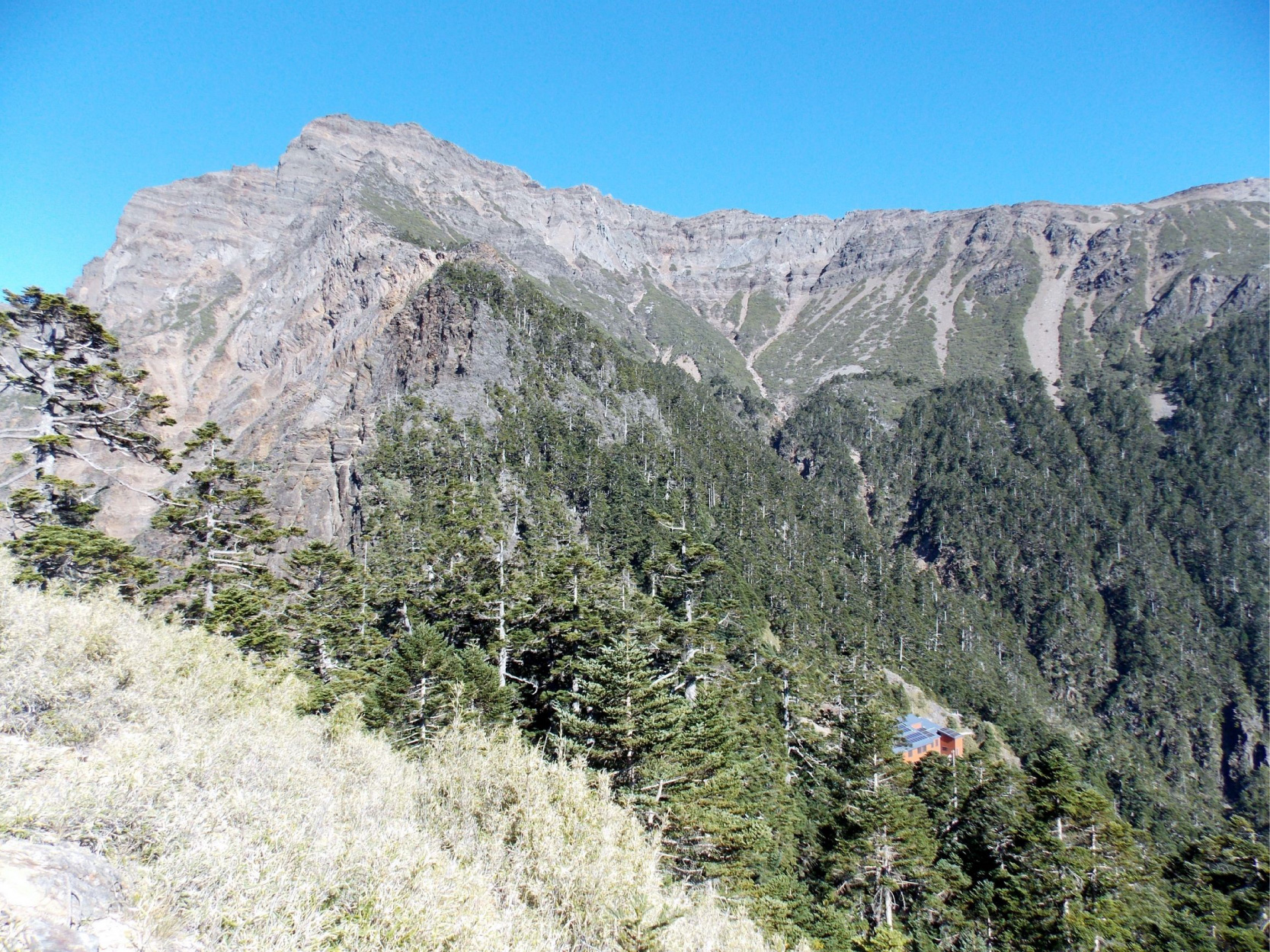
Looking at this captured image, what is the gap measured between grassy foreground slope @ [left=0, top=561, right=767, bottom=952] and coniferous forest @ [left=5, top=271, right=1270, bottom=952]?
3.54m

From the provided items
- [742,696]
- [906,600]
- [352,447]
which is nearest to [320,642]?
[742,696]

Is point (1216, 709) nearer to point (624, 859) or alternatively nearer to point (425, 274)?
point (624, 859)

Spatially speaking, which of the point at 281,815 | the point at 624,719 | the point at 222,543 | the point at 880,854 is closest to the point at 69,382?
the point at 222,543

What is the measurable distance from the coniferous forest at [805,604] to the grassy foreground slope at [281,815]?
3.54 m

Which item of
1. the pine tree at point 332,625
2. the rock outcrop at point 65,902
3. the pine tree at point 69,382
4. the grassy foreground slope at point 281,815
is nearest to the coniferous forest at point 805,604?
the pine tree at point 69,382

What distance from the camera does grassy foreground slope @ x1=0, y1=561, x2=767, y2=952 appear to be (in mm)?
7121

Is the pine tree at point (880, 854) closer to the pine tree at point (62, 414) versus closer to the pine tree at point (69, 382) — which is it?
the pine tree at point (62, 414)

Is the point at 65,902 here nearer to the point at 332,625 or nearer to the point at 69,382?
the point at 69,382

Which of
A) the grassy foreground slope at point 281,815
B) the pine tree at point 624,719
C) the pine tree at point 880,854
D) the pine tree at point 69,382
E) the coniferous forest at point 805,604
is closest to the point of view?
the grassy foreground slope at point 281,815

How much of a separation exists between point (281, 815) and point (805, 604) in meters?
99.0

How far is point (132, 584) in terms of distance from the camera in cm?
2177

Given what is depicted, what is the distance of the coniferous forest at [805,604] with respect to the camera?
73.5 feet

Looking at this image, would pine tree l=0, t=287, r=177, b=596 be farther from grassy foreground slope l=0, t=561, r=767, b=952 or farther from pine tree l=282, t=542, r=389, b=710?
pine tree l=282, t=542, r=389, b=710

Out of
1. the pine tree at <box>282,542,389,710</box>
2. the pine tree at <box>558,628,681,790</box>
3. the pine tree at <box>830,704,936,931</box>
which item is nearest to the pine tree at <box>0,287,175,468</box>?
the pine tree at <box>282,542,389,710</box>
